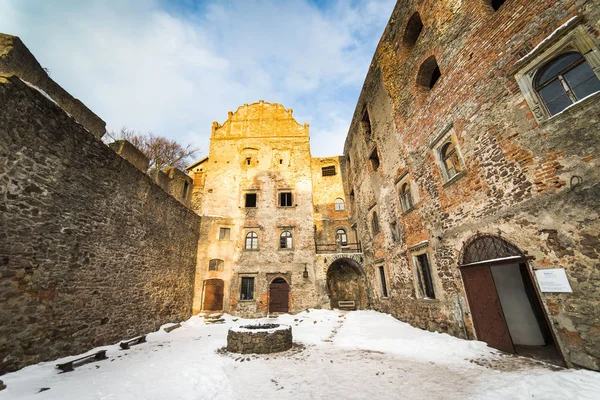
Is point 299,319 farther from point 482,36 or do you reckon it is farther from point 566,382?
point 482,36

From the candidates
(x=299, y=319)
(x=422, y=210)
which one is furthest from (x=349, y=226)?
(x=422, y=210)

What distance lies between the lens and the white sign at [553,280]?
4.60 m

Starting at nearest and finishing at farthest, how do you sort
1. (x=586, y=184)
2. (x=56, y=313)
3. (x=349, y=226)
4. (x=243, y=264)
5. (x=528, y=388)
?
(x=528, y=388) < (x=586, y=184) < (x=56, y=313) < (x=243, y=264) < (x=349, y=226)

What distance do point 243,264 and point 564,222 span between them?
14934 millimetres

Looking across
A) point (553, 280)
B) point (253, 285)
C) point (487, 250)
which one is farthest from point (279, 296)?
point (553, 280)

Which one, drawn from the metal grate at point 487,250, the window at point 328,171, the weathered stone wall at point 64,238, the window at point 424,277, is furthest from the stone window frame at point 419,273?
the window at point 328,171

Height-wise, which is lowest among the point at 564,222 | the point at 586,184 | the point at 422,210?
the point at 564,222

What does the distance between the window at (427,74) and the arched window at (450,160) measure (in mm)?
2765

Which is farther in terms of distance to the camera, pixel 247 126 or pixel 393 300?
pixel 247 126

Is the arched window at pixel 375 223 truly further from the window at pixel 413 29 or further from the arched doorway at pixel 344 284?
the window at pixel 413 29

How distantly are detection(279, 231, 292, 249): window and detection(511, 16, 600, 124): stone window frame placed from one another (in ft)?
45.7

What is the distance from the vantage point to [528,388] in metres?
3.83

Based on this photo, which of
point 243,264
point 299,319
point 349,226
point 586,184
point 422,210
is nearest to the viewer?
point 586,184

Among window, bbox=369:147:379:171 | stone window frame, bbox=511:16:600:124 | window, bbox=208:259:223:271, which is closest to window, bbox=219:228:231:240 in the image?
window, bbox=208:259:223:271
